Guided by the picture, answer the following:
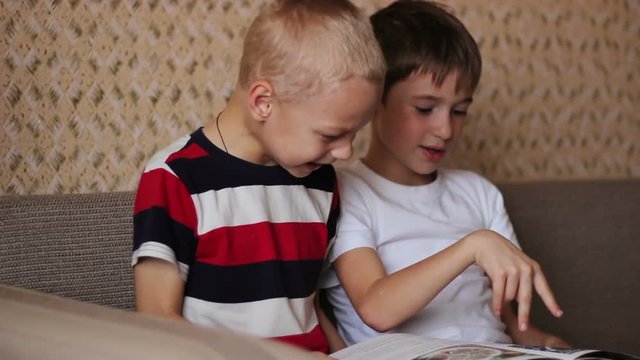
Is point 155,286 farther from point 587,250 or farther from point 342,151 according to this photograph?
point 587,250

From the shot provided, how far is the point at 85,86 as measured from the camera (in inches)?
A: 57.0

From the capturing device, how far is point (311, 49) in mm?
1089

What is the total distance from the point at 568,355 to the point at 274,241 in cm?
→ 42

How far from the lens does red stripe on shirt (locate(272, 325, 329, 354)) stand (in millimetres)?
1184

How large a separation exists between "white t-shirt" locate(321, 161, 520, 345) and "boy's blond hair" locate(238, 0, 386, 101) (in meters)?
0.30

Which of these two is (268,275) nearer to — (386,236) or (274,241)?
(274,241)

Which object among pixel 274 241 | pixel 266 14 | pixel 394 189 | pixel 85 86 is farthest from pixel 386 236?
pixel 85 86

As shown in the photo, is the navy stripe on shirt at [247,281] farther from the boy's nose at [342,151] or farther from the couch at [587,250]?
the couch at [587,250]

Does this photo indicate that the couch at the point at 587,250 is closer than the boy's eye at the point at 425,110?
No

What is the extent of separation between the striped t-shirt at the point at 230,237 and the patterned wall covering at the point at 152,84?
35cm

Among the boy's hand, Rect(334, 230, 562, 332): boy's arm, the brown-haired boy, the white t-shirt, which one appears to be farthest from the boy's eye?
the boy's hand

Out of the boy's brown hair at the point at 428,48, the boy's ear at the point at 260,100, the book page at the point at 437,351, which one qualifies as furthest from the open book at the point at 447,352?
the boy's brown hair at the point at 428,48

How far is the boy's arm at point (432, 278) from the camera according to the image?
105 cm

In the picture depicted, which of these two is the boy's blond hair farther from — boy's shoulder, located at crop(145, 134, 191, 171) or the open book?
the open book
